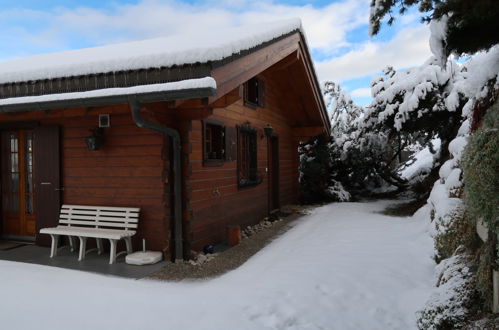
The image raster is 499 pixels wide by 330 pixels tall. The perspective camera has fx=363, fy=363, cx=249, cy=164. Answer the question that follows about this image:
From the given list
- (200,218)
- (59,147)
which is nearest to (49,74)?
(59,147)

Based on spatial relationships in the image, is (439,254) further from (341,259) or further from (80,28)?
(80,28)

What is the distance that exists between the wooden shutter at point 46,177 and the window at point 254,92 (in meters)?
3.92

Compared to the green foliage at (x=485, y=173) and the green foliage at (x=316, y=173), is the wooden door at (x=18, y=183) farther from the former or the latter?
the green foliage at (x=316, y=173)

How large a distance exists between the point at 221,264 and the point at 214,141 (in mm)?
2337

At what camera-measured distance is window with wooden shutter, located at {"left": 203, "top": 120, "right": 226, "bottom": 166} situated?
598 centimetres

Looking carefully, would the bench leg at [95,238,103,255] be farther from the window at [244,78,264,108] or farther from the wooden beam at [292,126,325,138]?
the wooden beam at [292,126,325,138]

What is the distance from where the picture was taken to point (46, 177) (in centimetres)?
578

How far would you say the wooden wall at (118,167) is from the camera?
518 centimetres

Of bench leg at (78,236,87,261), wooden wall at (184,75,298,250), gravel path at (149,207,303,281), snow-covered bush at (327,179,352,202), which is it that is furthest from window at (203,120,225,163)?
snow-covered bush at (327,179,352,202)

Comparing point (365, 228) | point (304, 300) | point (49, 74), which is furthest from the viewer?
point (365, 228)

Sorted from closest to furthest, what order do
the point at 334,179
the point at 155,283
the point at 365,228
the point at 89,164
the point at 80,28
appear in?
1. the point at 155,283
2. the point at 89,164
3. the point at 365,228
4. the point at 334,179
5. the point at 80,28

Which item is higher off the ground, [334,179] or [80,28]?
[80,28]

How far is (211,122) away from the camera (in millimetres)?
6180

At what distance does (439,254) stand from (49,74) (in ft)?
18.6
